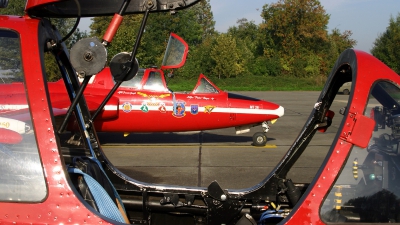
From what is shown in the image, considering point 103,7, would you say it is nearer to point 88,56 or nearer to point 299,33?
point 88,56

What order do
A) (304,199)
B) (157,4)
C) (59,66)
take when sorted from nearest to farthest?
(304,199)
(157,4)
(59,66)

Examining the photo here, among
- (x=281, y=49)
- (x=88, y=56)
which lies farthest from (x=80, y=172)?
(x=281, y=49)

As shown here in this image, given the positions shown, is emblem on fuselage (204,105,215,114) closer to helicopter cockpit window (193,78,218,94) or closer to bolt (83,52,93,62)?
helicopter cockpit window (193,78,218,94)

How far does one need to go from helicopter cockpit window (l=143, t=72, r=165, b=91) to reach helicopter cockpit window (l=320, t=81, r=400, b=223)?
878 centimetres

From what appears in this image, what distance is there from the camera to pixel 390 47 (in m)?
44.2

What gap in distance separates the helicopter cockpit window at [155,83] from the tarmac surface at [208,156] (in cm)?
138

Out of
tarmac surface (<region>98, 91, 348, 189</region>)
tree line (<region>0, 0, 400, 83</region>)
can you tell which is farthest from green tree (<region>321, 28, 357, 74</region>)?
tarmac surface (<region>98, 91, 348, 189</region>)

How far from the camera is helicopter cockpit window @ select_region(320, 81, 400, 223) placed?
7.42ft

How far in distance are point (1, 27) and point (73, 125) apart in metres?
1.21

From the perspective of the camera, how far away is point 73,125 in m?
3.45

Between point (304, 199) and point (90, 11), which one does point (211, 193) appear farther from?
point (90, 11)

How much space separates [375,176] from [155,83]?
8869 millimetres

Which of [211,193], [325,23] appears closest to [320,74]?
[325,23]

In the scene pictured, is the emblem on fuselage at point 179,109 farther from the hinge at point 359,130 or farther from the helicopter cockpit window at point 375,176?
the hinge at point 359,130
